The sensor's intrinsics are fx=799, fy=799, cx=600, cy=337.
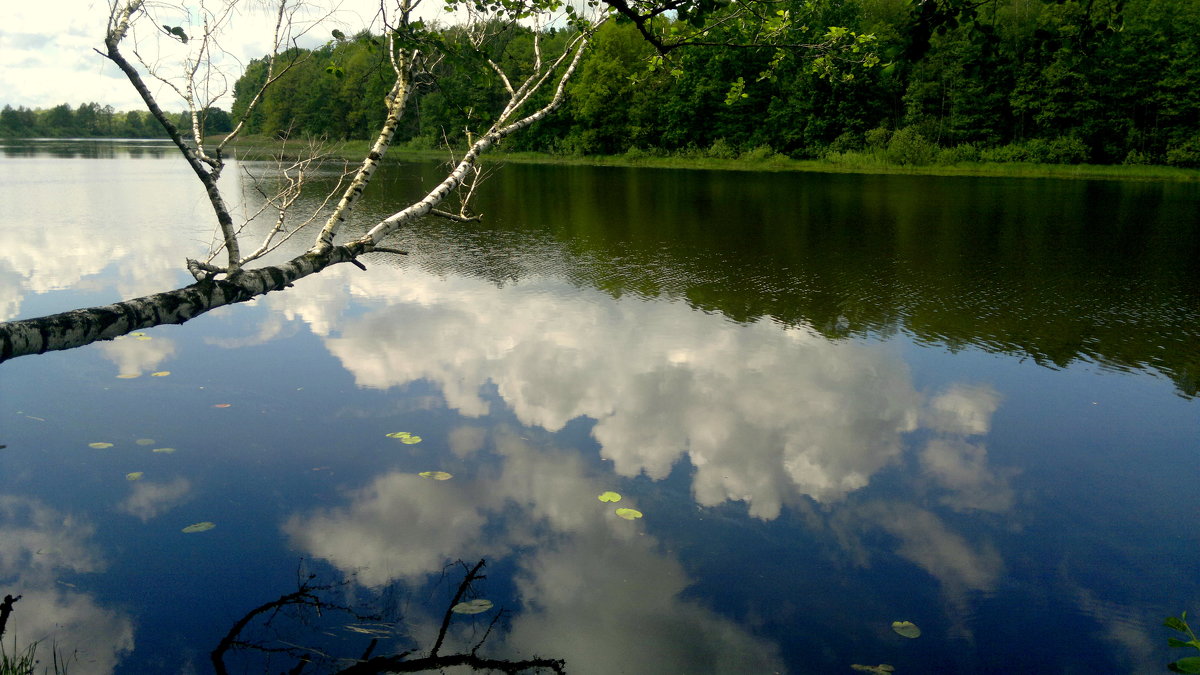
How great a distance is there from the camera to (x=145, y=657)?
433 cm

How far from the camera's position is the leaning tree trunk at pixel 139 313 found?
3.38 metres

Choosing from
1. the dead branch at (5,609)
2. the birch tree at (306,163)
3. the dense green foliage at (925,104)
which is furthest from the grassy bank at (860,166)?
the dead branch at (5,609)

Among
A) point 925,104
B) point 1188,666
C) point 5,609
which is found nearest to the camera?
point 1188,666

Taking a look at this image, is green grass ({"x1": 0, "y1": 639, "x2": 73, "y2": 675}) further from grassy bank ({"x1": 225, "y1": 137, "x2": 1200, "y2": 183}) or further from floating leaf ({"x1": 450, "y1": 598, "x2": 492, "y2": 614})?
grassy bank ({"x1": 225, "y1": 137, "x2": 1200, "y2": 183})

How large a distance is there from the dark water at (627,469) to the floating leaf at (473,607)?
0.24ft

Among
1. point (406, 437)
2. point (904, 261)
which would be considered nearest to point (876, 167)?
point (904, 261)

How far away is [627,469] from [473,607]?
225 cm

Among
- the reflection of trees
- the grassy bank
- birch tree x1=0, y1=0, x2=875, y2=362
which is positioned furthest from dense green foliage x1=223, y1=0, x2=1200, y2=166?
birch tree x1=0, y1=0, x2=875, y2=362

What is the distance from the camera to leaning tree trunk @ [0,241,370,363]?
3.38m

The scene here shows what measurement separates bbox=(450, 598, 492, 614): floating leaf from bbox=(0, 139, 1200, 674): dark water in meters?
0.07

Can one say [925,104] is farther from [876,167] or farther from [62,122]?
[62,122]

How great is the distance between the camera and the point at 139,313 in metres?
3.96

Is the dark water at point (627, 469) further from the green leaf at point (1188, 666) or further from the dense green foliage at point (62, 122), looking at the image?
the dense green foliage at point (62, 122)

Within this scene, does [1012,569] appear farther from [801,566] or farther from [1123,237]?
[1123,237]
